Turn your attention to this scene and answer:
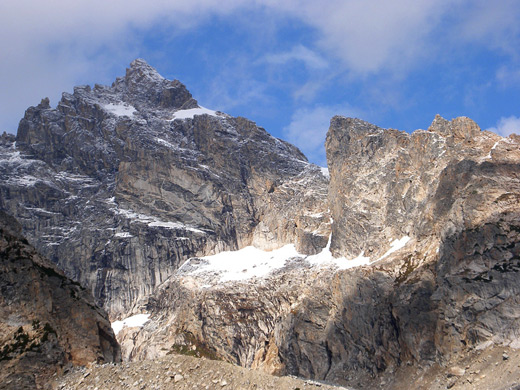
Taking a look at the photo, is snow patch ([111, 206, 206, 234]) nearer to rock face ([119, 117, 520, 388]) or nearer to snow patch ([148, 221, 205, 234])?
snow patch ([148, 221, 205, 234])

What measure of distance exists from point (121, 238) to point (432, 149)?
97.0m

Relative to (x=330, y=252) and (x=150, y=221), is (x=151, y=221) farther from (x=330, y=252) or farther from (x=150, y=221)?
(x=330, y=252)

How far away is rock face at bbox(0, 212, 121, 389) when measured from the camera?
5106cm

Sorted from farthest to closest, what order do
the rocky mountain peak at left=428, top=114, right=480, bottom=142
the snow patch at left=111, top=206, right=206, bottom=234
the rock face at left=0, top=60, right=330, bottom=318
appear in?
the snow patch at left=111, top=206, right=206, bottom=234, the rock face at left=0, top=60, right=330, bottom=318, the rocky mountain peak at left=428, top=114, right=480, bottom=142

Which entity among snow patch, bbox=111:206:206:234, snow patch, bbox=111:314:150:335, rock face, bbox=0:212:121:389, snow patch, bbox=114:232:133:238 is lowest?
snow patch, bbox=111:314:150:335

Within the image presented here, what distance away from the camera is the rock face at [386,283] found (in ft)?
323

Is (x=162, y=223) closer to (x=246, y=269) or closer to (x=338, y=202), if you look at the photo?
(x=246, y=269)

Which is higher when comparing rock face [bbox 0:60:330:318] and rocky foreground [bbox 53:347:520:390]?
rock face [bbox 0:60:330:318]

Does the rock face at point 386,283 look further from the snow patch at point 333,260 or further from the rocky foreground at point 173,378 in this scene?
the rocky foreground at point 173,378

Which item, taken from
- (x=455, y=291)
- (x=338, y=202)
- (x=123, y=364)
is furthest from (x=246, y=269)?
(x=123, y=364)

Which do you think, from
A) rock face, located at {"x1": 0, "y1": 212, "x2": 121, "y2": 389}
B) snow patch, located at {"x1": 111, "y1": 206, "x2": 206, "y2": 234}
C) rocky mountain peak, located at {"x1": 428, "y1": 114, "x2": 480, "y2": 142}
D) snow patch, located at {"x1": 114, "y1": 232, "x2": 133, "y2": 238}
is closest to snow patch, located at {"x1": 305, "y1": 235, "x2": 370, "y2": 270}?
rocky mountain peak, located at {"x1": 428, "y1": 114, "x2": 480, "y2": 142}

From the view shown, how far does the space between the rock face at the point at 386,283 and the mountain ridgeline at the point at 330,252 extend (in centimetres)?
32

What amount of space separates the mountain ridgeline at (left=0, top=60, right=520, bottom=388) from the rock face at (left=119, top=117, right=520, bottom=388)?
12.6 inches

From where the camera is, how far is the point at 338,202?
157875 mm
